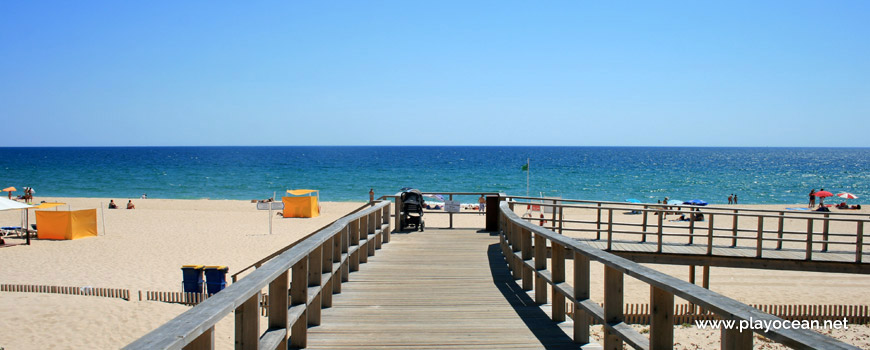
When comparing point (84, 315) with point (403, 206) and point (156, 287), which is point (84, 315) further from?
point (403, 206)

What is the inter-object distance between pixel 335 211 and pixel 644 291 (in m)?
25.2

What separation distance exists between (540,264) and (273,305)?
280 cm

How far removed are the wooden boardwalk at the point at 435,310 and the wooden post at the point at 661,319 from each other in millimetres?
1349

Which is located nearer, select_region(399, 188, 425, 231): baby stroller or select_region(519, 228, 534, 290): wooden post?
select_region(519, 228, 534, 290): wooden post

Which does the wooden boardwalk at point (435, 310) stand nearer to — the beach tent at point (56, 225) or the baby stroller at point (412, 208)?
the baby stroller at point (412, 208)

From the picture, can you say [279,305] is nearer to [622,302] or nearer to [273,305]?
→ [273,305]

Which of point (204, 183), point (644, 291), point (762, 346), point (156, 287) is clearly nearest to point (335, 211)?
point (156, 287)

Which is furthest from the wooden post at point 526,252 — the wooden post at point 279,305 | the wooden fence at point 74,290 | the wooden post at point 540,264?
the wooden fence at point 74,290

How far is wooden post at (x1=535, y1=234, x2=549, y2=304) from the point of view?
17.8ft

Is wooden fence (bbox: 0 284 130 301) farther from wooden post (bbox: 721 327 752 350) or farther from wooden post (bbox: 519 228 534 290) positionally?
wooden post (bbox: 721 327 752 350)

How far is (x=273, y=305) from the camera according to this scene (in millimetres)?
3420

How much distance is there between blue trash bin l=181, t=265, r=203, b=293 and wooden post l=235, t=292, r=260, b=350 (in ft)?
36.1

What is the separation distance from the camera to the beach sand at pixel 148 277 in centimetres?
1018

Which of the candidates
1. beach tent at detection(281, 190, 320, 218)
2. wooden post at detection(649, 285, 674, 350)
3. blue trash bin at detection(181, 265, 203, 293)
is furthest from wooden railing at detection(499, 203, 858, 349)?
beach tent at detection(281, 190, 320, 218)
